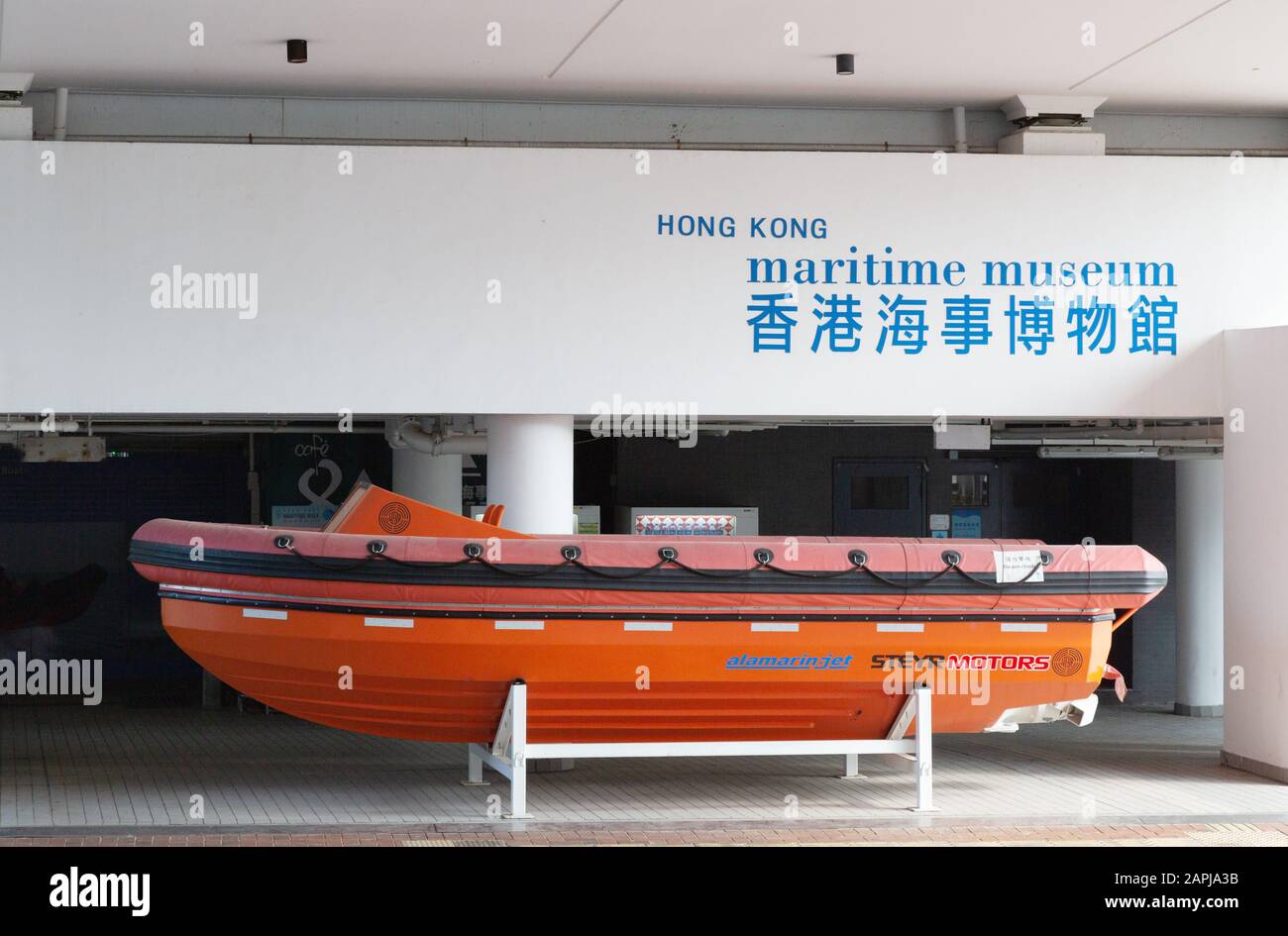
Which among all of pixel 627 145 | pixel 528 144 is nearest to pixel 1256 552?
pixel 627 145

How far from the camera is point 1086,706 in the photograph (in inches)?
346

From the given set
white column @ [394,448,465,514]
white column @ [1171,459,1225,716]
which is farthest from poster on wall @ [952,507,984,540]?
white column @ [394,448,465,514]

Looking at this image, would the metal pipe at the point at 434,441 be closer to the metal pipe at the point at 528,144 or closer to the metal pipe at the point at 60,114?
the metal pipe at the point at 528,144

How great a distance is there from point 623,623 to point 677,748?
715 millimetres

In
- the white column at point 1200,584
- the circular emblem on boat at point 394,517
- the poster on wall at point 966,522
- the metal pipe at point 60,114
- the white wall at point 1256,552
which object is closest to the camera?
the circular emblem on boat at point 394,517

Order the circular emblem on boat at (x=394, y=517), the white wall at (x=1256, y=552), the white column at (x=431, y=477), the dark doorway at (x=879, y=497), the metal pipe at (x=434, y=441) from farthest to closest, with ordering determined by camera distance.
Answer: the dark doorway at (x=879, y=497) → the white column at (x=431, y=477) → the metal pipe at (x=434, y=441) → the white wall at (x=1256, y=552) → the circular emblem on boat at (x=394, y=517)

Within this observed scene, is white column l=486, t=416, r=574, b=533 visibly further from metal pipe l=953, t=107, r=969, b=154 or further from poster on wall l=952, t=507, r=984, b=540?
poster on wall l=952, t=507, r=984, b=540

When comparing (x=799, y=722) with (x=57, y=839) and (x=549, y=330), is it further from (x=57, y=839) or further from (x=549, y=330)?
(x=57, y=839)

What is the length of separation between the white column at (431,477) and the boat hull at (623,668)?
130 inches

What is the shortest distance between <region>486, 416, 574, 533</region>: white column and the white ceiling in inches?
78.4

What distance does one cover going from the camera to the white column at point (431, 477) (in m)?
11.4

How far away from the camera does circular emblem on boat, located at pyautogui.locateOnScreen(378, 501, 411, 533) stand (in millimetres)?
8289

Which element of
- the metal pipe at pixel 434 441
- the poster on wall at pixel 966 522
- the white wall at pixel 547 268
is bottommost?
the poster on wall at pixel 966 522

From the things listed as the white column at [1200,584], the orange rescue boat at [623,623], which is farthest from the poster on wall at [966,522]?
the orange rescue boat at [623,623]
